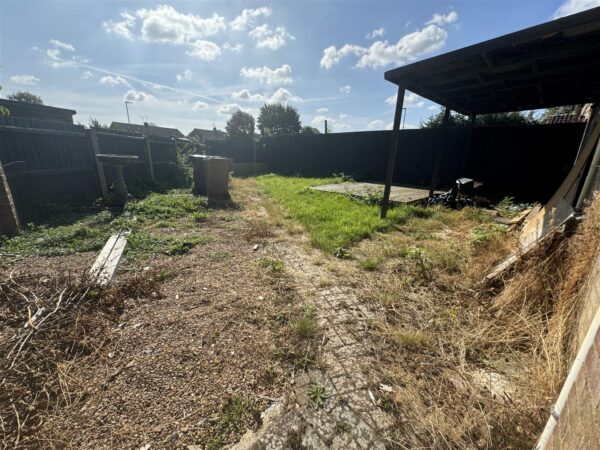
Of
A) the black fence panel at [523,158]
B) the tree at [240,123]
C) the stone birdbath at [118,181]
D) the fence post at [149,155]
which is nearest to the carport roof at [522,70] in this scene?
the black fence panel at [523,158]

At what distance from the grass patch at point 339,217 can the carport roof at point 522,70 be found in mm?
2603

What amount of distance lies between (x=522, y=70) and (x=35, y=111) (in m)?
25.3

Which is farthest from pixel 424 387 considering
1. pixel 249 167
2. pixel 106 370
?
pixel 249 167

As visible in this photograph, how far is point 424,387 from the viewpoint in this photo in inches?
62.3

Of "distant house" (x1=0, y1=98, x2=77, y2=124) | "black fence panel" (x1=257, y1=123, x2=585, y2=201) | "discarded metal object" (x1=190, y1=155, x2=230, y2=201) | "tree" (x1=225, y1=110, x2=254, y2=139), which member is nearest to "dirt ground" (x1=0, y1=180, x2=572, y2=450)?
"discarded metal object" (x1=190, y1=155, x2=230, y2=201)

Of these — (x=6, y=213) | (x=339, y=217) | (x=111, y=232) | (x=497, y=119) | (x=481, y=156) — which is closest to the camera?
(x=6, y=213)

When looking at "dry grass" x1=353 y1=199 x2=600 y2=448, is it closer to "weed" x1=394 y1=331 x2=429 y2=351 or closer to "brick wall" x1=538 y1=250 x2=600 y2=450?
"weed" x1=394 y1=331 x2=429 y2=351

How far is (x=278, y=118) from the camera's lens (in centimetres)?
3947

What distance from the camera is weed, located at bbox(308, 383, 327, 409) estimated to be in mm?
1498

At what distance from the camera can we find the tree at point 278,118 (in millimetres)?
39312

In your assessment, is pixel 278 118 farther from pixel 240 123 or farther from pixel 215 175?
pixel 215 175

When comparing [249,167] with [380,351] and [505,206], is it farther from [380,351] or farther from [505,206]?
[380,351]

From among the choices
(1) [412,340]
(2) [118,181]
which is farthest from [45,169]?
(1) [412,340]

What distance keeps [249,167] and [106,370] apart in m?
14.7
